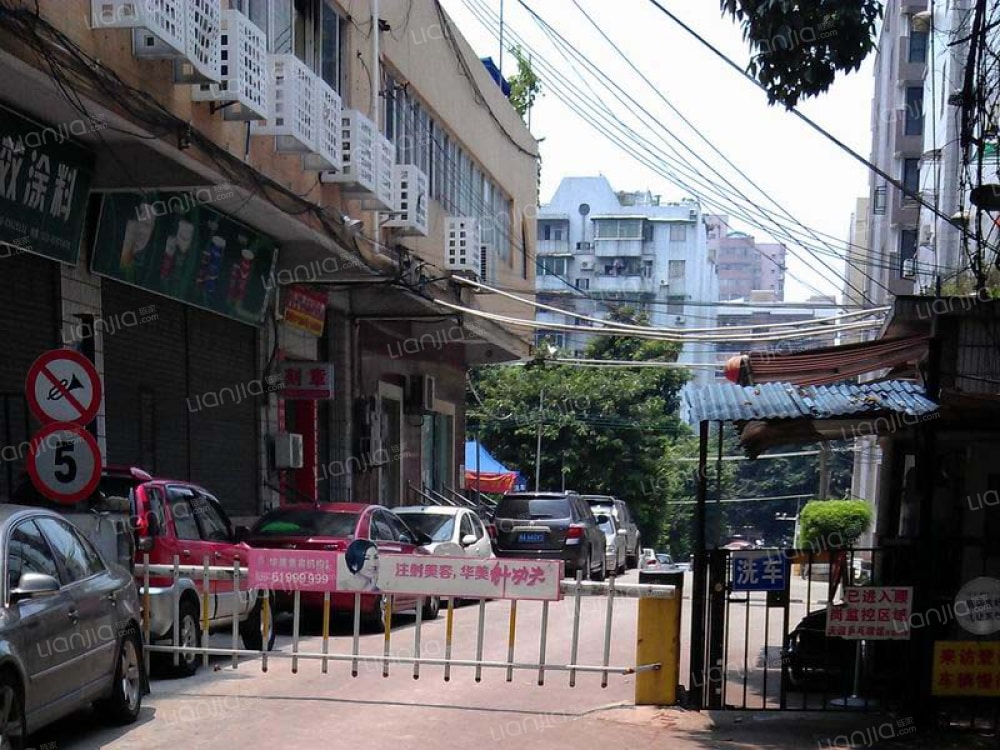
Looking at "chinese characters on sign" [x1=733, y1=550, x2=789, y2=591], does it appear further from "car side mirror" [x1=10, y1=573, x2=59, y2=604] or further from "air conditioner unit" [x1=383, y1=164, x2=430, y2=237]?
"air conditioner unit" [x1=383, y1=164, x2=430, y2=237]

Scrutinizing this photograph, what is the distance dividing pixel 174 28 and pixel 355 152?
5.74 metres

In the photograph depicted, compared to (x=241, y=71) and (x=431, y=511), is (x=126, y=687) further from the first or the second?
(x=431, y=511)

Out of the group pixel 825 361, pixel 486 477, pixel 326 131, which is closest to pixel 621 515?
pixel 486 477

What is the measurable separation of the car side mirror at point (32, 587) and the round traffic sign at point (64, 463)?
2905 mm

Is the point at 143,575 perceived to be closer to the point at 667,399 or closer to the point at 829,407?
the point at 829,407

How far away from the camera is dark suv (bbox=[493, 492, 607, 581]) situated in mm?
21609

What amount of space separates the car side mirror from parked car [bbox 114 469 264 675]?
284 cm

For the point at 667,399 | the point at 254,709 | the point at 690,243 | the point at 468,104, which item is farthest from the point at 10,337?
the point at 690,243

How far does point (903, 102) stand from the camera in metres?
45.1

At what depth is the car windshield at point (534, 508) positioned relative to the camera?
2195cm

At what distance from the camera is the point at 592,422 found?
4509 centimetres

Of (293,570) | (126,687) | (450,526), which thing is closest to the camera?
(126,687)

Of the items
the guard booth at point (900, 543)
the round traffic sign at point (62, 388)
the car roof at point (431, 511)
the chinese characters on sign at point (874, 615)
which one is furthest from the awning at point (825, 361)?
the car roof at point (431, 511)

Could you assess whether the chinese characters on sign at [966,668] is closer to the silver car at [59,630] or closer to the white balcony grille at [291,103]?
the silver car at [59,630]
